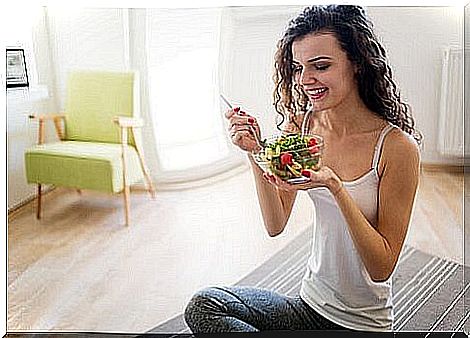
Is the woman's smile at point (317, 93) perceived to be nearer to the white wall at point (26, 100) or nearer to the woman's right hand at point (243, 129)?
the woman's right hand at point (243, 129)

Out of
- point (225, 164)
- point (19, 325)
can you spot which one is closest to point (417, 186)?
point (225, 164)

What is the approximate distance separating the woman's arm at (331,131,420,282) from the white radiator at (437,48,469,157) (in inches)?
5.2

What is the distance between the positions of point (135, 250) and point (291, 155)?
682mm

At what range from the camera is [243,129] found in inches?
135

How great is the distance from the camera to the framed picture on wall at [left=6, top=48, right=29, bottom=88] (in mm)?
3502

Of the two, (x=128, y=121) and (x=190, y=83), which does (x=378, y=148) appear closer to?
(x=190, y=83)

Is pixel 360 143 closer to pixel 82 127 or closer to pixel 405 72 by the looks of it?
pixel 405 72

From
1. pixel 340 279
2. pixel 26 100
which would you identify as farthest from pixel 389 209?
pixel 26 100

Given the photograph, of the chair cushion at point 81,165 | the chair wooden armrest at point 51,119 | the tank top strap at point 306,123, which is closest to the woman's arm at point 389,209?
the tank top strap at point 306,123

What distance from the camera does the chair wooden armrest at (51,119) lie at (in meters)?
3.52

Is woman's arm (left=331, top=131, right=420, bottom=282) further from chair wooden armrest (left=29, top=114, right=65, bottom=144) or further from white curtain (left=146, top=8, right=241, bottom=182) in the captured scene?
chair wooden armrest (left=29, top=114, right=65, bottom=144)

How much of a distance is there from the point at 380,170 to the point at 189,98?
0.72m

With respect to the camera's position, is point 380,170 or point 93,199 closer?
point 380,170

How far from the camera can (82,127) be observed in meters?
3.52
